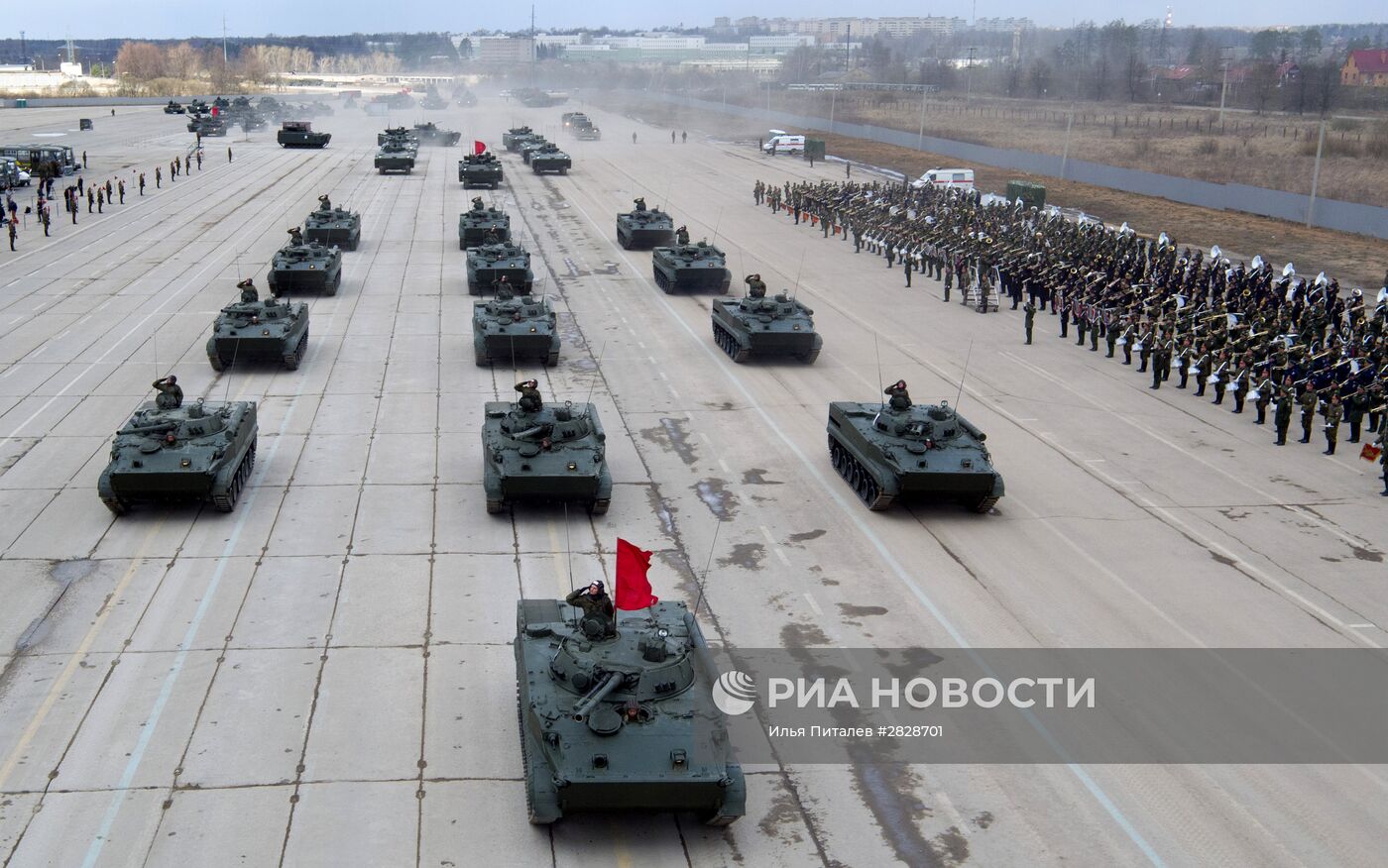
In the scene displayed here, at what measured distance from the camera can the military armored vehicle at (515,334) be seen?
31.8m

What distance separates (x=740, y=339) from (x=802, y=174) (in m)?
51.3

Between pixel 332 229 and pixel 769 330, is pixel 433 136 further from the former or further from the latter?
pixel 769 330

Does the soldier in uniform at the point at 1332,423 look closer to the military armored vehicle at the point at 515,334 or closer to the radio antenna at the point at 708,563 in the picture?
the radio antenna at the point at 708,563

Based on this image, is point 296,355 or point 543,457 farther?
point 296,355

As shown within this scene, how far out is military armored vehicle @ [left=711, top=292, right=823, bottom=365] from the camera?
3262 centimetres

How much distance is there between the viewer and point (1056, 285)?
40.9 meters

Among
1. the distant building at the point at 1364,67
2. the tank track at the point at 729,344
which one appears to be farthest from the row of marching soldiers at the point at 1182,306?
the distant building at the point at 1364,67

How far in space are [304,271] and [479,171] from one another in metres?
31.5

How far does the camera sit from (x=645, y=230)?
51375mm

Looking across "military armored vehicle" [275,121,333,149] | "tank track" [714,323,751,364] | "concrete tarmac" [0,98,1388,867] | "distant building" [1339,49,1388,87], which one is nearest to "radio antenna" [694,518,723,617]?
"concrete tarmac" [0,98,1388,867]

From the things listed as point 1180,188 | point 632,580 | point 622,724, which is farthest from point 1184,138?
point 622,724

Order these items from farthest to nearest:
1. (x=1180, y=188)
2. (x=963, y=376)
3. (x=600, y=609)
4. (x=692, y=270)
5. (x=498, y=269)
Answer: (x=1180, y=188) → (x=692, y=270) → (x=498, y=269) → (x=963, y=376) → (x=600, y=609)

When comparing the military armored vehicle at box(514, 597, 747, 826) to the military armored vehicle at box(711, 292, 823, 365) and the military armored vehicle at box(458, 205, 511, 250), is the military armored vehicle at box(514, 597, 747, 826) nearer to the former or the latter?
the military armored vehicle at box(711, 292, 823, 365)

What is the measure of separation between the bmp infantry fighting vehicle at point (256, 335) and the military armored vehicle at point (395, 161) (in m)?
46.5
